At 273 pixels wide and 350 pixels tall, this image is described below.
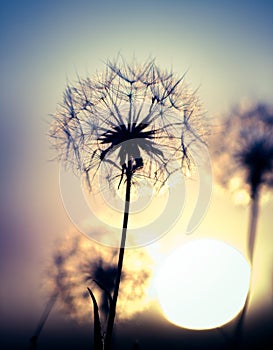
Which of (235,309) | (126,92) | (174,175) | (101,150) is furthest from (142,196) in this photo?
(235,309)

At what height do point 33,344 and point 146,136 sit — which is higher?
point 146,136

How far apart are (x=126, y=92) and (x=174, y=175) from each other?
1.79 meters

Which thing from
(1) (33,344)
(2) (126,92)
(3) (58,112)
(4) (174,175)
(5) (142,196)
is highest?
(2) (126,92)

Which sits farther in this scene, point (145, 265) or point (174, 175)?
point (145, 265)

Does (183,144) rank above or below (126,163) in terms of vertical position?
above

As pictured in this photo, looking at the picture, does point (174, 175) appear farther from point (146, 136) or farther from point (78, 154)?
point (78, 154)

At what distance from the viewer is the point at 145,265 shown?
14.1 meters

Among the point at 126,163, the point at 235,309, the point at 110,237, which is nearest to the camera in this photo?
the point at 126,163

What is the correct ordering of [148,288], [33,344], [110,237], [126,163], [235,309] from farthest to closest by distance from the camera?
1. [148,288]
2. [235,309]
3. [110,237]
4. [126,163]
5. [33,344]

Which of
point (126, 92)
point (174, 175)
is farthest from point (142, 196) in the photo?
point (126, 92)

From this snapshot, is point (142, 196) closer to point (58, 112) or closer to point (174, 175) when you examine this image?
point (174, 175)

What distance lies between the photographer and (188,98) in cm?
696

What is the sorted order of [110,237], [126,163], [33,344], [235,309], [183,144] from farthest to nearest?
[235,309]
[110,237]
[183,144]
[126,163]
[33,344]

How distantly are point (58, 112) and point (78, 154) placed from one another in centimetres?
87
